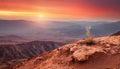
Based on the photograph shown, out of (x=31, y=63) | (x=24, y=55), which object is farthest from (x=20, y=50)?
(x=31, y=63)

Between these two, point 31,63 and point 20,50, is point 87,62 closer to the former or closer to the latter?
point 31,63

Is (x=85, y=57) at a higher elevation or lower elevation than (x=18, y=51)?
higher

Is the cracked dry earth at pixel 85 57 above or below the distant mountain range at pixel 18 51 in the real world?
above

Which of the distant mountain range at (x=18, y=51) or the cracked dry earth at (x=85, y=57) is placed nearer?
the cracked dry earth at (x=85, y=57)

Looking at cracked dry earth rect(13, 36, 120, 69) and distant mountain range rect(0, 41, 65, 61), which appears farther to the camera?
distant mountain range rect(0, 41, 65, 61)

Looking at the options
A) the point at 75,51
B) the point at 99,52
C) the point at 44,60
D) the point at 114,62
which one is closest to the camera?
the point at 114,62

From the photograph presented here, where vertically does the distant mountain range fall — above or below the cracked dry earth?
below

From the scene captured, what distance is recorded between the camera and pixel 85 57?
31.7 ft

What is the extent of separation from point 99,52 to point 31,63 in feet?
12.3

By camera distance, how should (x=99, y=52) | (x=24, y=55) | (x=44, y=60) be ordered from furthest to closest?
(x=24, y=55)
(x=44, y=60)
(x=99, y=52)

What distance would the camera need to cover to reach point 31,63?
11805 millimetres

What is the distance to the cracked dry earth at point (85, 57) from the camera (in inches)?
366

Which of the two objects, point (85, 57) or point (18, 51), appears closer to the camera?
point (85, 57)

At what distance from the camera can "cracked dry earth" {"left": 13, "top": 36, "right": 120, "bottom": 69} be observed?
9.31m
